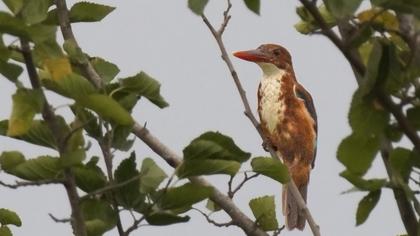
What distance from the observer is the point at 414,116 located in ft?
6.27

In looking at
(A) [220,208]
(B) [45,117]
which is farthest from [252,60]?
(B) [45,117]

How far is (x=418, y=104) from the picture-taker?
191cm

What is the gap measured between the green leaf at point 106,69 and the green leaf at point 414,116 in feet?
4.93

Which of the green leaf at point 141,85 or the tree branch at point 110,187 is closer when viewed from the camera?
the tree branch at point 110,187

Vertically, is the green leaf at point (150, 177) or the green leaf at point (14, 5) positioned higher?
the green leaf at point (14, 5)

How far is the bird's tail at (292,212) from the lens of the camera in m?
6.28

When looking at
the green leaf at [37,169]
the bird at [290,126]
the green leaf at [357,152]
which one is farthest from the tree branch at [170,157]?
the bird at [290,126]

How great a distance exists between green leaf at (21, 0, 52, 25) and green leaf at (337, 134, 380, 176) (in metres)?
0.69

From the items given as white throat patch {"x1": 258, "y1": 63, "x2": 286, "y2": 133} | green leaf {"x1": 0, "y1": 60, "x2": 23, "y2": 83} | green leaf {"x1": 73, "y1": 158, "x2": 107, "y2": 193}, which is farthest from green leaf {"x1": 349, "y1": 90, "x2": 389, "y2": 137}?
white throat patch {"x1": 258, "y1": 63, "x2": 286, "y2": 133}

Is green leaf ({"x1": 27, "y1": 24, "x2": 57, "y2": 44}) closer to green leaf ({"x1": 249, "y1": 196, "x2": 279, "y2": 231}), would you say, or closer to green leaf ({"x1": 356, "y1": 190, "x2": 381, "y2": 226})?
green leaf ({"x1": 356, "y1": 190, "x2": 381, "y2": 226})

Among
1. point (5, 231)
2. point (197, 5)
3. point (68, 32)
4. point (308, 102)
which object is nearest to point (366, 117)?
point (197, 5)

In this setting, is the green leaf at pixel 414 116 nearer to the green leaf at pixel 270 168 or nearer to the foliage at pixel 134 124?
the foliage at pixel 134 124

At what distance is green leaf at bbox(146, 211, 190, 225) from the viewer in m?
2.66

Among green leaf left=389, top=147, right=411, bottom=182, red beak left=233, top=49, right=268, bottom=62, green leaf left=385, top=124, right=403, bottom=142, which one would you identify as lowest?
green leaf left=389, top=147, right=411, bottom=182
